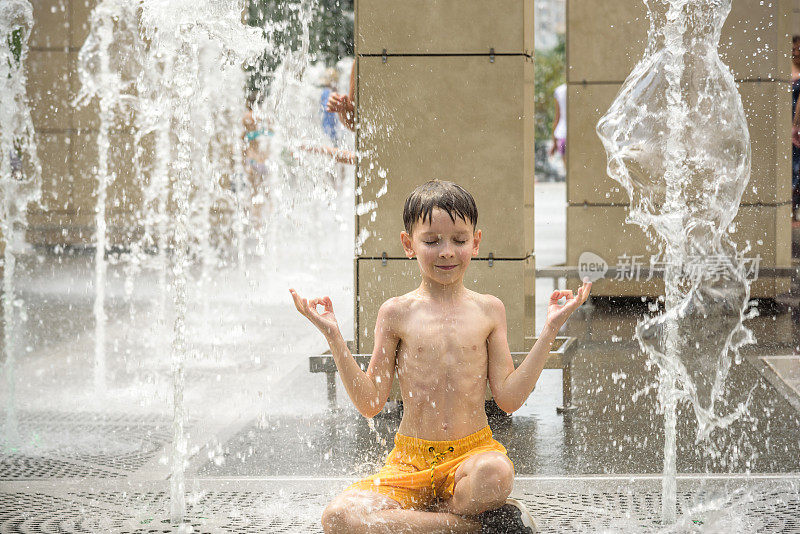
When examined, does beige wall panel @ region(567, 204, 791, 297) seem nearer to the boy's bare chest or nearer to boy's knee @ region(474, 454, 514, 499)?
the boy's bare chest

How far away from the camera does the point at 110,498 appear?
334cm

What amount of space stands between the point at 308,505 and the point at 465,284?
1.62 meters

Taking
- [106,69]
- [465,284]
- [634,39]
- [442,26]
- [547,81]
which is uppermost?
[547,81]

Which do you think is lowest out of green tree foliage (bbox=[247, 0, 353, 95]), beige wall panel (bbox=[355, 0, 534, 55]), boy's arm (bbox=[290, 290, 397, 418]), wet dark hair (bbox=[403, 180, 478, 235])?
boy's arm (bbox=[290, 290, 397, 418])

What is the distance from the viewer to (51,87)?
43.1 feet

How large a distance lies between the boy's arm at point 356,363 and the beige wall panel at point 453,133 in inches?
69.2

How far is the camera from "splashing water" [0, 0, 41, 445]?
367 inches

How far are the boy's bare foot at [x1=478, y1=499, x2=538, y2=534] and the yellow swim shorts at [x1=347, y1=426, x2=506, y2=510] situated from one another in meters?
0.13

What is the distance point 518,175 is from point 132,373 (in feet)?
7.73

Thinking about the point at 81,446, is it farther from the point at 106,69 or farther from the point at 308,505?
the point at 106,69

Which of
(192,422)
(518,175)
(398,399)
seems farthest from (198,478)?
(518,175)

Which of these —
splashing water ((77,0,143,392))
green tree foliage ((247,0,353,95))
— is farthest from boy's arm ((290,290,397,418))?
green tree foliage ((247,0,353,95))

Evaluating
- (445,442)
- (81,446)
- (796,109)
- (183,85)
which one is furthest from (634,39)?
(445,442)

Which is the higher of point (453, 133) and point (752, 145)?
point (752, 145)
